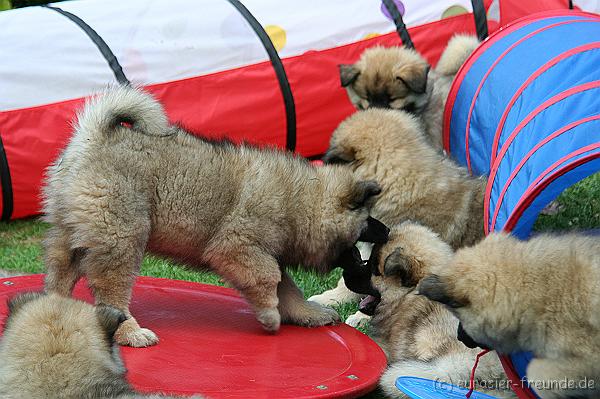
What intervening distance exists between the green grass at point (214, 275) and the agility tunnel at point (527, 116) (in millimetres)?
844

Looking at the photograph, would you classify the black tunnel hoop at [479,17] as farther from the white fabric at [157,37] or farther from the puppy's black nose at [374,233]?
the puppy's black nose at [374,233]

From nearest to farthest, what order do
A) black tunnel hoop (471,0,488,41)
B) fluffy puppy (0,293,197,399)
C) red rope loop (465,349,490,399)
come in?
fluffy puppy (0,293,197,399) < red rope loop (465,349,490,399) < black tunnel hoop (471,0,488,41)

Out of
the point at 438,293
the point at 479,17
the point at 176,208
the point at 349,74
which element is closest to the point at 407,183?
the point at 176,208

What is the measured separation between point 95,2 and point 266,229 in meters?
3.62

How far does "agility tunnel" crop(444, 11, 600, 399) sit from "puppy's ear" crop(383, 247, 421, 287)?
1.16 ft

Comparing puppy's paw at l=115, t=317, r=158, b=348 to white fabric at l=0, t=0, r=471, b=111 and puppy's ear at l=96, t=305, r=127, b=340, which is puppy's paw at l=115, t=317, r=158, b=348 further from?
white fabric at l=0, t=0, r=471, b=111

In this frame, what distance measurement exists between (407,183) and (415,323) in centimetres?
98

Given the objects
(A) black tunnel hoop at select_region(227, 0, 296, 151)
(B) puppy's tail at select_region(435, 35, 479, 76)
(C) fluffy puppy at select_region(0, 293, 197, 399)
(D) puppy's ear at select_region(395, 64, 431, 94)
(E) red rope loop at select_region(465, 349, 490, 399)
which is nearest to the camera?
(C) fluffy puppy at select_region(0, 293, 197, 399)

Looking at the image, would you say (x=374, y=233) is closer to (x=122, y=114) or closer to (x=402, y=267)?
(x=402, y=267)

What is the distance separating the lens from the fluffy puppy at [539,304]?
291cm

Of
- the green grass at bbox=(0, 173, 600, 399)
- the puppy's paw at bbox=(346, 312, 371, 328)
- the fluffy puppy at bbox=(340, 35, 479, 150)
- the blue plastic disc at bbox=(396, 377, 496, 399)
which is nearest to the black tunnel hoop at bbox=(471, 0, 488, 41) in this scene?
the fluffy puppy at bbox=(340, 35, 479, 150)

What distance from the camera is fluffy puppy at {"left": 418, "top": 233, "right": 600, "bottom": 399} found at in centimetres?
291

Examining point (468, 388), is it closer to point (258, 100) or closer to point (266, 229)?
point (266, 229)

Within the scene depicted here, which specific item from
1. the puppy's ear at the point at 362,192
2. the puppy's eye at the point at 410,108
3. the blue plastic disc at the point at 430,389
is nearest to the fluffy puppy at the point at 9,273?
the puppy's ear at the point at 362,192
